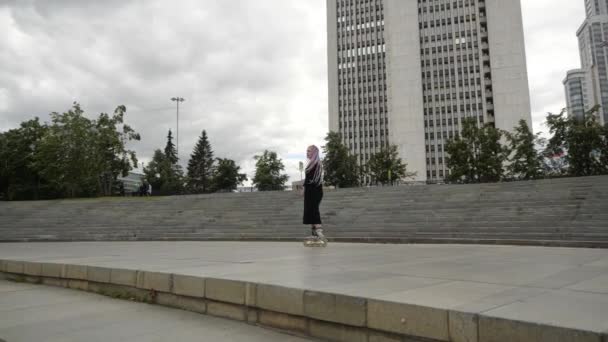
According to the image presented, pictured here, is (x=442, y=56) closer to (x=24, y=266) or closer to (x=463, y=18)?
(x=463, y=18)

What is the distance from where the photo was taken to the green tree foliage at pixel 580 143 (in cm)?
3288

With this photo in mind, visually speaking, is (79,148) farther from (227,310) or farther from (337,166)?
(227,310)

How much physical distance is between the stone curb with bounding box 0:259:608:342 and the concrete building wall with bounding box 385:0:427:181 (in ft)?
282

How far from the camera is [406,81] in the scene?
9156 centimetres

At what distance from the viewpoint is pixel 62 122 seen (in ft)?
120

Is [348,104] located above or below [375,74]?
below

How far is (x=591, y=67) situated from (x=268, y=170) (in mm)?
115934

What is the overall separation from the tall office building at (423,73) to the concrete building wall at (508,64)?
18 centimetres

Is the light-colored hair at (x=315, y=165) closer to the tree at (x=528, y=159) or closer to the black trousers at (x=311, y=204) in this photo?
the black trousers at (x=311, y=204)

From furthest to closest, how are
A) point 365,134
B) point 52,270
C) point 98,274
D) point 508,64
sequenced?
point 365,134 → point 508,64 → point 52,270 → point 98,274

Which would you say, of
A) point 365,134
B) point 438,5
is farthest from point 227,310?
point 365,134

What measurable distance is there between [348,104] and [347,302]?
110m

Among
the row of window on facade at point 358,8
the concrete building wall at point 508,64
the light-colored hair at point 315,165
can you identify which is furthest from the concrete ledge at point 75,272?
the row of window on facade at point 358,8

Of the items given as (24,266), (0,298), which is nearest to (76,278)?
(0,298)
